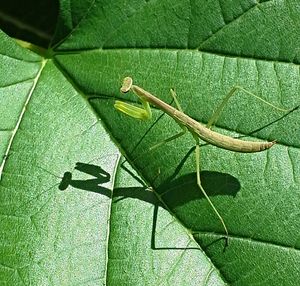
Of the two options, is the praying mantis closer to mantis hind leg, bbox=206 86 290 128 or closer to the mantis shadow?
mantis hind leg, bbox=206 86 290 128

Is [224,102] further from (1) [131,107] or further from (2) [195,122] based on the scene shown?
(1) [131,107]

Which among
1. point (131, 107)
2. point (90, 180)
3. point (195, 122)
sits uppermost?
point (131, 107)

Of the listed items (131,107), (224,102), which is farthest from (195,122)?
(131,107)

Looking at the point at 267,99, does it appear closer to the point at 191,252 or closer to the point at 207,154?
the point at 207,154

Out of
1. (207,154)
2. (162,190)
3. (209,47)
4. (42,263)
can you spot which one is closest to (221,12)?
(209,47)

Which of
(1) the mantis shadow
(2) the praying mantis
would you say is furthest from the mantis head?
(1) the mantis shadow

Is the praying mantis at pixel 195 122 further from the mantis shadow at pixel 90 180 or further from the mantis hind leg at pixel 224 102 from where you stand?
the mantis shadow at pixel 90 180

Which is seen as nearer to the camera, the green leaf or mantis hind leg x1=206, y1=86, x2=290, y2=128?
the green leaf
